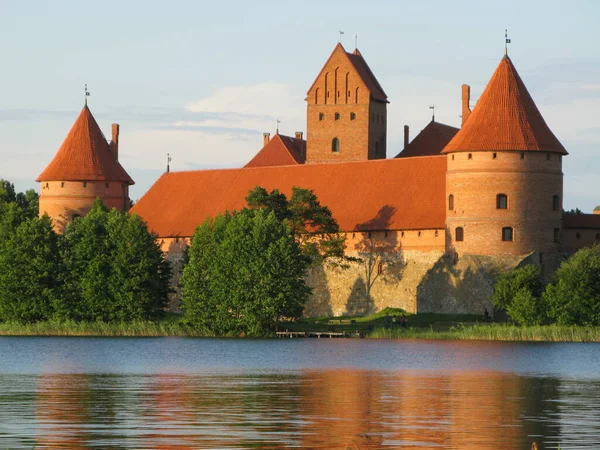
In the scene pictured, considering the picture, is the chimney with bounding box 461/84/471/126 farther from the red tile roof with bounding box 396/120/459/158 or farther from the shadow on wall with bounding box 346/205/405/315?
the shadow on wall with bounding box 346/205/405/315

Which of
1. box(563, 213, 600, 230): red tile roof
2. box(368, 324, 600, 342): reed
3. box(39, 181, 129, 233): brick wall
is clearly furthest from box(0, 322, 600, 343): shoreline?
box(39, 181, 129, 233): brick wall

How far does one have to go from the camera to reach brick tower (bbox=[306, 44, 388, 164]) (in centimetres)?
6788

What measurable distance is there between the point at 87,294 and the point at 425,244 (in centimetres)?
1336

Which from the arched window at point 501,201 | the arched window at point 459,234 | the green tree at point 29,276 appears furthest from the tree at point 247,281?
the arched window at point 501,201

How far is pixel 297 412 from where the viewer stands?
22641 millimetres

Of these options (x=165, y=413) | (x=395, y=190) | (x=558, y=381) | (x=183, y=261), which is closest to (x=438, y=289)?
(x=395, y=190)

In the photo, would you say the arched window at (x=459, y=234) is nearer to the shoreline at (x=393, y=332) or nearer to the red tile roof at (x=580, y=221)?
the red tile roof at (x=580, y=221)

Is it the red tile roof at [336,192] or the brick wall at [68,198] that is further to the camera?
the brick wall at [68,198]

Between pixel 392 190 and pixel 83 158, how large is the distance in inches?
590

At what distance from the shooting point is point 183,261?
A: 5984 centimetres

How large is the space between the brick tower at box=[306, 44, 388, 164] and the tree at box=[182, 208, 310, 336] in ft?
54.8

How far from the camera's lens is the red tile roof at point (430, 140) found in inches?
2665

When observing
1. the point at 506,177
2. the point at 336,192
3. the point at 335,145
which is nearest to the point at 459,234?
the point at 506,177

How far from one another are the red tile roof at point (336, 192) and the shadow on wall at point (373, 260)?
98 mm
